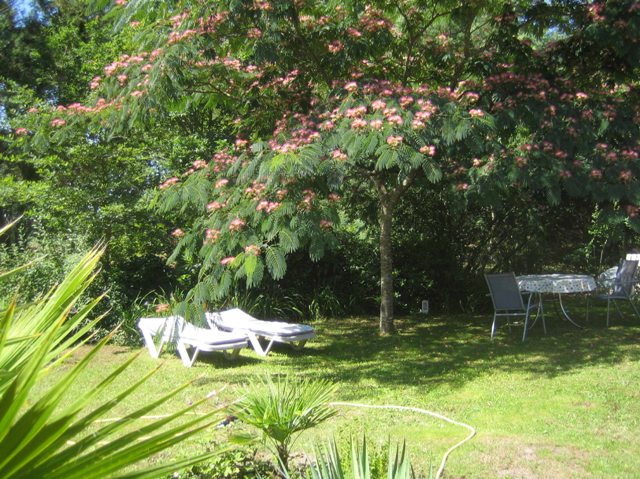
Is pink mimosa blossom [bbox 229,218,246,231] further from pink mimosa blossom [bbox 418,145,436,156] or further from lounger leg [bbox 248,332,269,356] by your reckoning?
lounger leg [bbox 248,332,269,356]

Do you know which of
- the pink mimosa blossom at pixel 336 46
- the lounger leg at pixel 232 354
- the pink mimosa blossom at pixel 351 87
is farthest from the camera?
the pink mimosa blossom at pixel 336 46

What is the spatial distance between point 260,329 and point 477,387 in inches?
128

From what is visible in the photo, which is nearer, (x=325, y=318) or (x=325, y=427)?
(x=325, y=427)

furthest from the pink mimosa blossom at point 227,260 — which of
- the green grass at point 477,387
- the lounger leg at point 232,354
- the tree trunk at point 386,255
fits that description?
the tree trunk at point 386,255

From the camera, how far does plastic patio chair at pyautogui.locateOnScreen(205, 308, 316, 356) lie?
27.6 feet

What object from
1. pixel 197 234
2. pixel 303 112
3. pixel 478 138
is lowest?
pixel 197 234

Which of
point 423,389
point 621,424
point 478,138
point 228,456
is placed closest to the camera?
point 228,456

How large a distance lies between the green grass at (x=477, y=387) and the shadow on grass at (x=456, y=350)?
15 millimetres

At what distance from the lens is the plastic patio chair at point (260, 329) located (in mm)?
8398

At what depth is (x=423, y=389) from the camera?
6438mm

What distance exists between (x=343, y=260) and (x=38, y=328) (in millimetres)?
10754

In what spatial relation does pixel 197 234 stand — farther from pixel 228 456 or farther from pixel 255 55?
pixel 228 456

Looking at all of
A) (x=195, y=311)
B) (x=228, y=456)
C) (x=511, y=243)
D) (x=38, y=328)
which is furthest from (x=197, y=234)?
(x=511, y=243)

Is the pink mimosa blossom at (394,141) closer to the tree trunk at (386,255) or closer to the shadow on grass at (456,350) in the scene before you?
the shadow on grass at (456,350)
